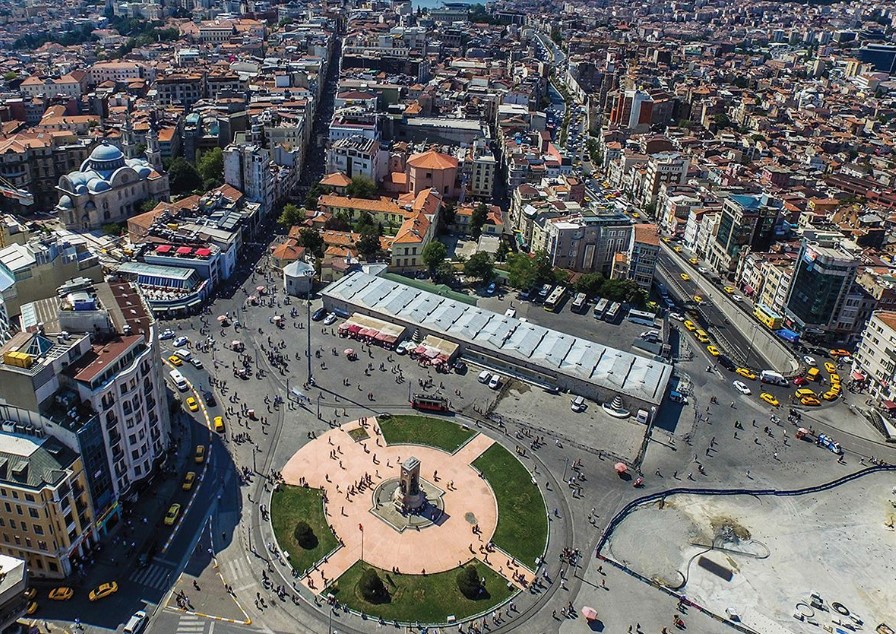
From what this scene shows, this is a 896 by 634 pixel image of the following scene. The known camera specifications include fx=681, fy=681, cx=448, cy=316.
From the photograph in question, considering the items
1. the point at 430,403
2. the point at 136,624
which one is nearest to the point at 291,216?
the point at 430,403

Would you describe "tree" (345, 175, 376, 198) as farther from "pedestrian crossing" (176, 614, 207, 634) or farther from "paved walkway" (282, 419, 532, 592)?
"pedestrian crossing" (176, 614, 207, 634)

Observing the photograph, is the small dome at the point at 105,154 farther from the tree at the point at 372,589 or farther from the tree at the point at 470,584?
the tree at the point at 470,584

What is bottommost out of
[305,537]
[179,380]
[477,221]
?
[179,380]

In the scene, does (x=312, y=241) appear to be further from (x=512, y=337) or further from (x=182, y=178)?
(x=512, y=337)

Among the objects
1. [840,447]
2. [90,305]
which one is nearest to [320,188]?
[90,305]

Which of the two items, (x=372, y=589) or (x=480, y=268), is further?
(x=480, y=268)

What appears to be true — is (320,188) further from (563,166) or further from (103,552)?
(103,552)

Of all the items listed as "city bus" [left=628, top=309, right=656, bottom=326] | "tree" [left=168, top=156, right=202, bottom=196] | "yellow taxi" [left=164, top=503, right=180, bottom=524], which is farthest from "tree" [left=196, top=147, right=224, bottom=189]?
"yellow taxi" [left=164, top=503, right=180, bottom=524]
